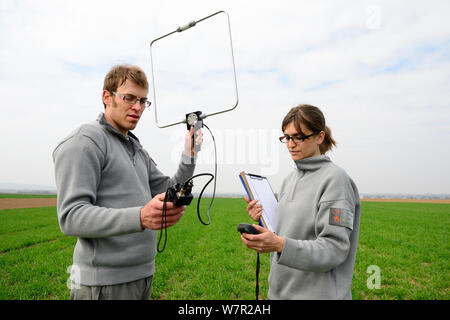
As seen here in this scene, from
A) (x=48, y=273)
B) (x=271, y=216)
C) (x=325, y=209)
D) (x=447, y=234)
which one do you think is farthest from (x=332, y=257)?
(x=447, y=234)

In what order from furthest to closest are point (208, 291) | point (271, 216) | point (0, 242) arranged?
1. point (0, 242)
2. point (208, 291)
3. point (271, 216)

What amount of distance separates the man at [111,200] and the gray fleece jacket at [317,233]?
34.1 inches

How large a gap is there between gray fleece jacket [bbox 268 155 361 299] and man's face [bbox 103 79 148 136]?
53.9 inches

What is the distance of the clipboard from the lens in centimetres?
214

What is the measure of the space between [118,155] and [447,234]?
53.9 feet

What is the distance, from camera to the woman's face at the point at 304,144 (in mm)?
2213

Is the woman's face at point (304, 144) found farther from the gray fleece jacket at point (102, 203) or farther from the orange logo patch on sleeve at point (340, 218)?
the gray fleece jacket at point (102, 203)

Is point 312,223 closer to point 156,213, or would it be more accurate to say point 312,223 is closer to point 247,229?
point 247,229

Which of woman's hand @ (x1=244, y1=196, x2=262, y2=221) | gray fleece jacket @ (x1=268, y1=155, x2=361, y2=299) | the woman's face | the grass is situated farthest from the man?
the grass

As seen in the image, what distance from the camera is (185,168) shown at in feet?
7.87

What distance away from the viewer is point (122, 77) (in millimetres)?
1993
